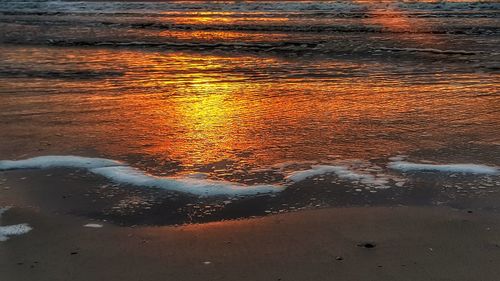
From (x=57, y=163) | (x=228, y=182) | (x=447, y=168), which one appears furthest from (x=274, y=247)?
(x=57, y=163)

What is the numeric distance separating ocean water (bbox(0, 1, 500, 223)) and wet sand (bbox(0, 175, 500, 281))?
27 centimetres

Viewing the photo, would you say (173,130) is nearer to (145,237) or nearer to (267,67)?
(145,237)

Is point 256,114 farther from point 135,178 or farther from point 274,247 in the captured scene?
point 274,247

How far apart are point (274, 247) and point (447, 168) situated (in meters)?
1.91

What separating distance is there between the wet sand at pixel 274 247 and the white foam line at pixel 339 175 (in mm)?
510

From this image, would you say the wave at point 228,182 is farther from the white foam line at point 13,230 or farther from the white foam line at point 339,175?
the white foam line at point 13,230

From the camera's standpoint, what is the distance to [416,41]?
1449 cm

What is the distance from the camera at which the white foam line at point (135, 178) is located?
4.11m

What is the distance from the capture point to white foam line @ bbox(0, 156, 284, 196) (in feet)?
13.5

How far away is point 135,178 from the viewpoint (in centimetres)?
440

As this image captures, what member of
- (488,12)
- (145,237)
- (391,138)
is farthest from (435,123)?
(488,12)

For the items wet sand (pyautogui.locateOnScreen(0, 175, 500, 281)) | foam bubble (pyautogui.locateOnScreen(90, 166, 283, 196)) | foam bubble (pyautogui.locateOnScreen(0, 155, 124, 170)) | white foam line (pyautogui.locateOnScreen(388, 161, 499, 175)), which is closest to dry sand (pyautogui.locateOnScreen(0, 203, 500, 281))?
wet sand (pyautogui.locateOnScreen(0, 175, 500, 281))

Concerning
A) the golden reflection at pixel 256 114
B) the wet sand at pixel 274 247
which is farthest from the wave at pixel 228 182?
the wet sand at pixel 274 247

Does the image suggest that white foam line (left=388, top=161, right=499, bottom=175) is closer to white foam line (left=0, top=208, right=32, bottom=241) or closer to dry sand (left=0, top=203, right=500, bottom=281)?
dry sand (left=0, top=203, right=500, bottom=281)
